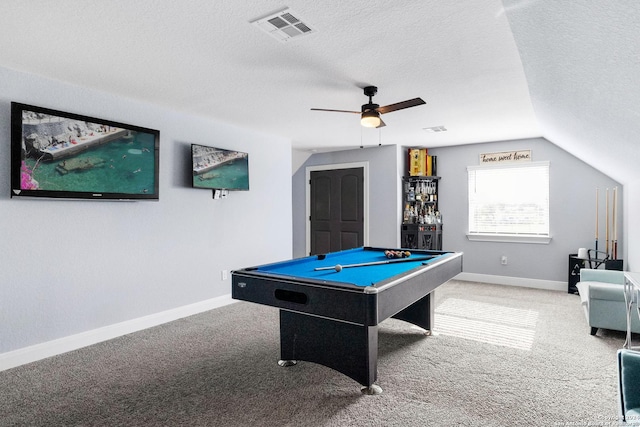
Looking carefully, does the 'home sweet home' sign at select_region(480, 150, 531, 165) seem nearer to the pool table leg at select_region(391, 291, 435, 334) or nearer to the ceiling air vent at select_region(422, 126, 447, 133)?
the ceiling air vent at select_region(422, 126, 447, 133)

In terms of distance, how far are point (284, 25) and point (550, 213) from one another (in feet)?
16.4

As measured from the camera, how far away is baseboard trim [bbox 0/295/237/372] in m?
2.86

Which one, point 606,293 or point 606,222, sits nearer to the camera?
point 606,293

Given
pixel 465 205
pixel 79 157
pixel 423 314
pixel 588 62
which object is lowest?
pixel 423 314

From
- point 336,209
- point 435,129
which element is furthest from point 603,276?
point 336,209

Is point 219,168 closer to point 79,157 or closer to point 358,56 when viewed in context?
point 79,157

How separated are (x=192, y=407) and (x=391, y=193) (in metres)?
4.70

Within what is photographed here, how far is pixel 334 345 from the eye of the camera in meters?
2.54

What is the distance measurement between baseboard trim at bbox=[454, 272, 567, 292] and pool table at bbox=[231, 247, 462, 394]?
313 centimetres

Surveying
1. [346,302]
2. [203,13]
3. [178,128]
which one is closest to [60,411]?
[346,302]

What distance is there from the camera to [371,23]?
2129 millimetres

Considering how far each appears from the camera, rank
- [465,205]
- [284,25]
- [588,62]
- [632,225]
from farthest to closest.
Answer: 1. [465,205]
2. [632,225]
3. [284,25]
4. [588,62]

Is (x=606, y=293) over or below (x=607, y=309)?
over

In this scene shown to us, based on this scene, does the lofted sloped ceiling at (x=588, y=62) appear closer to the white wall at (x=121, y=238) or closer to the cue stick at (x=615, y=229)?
the cue stick at (x=615, y=229)
